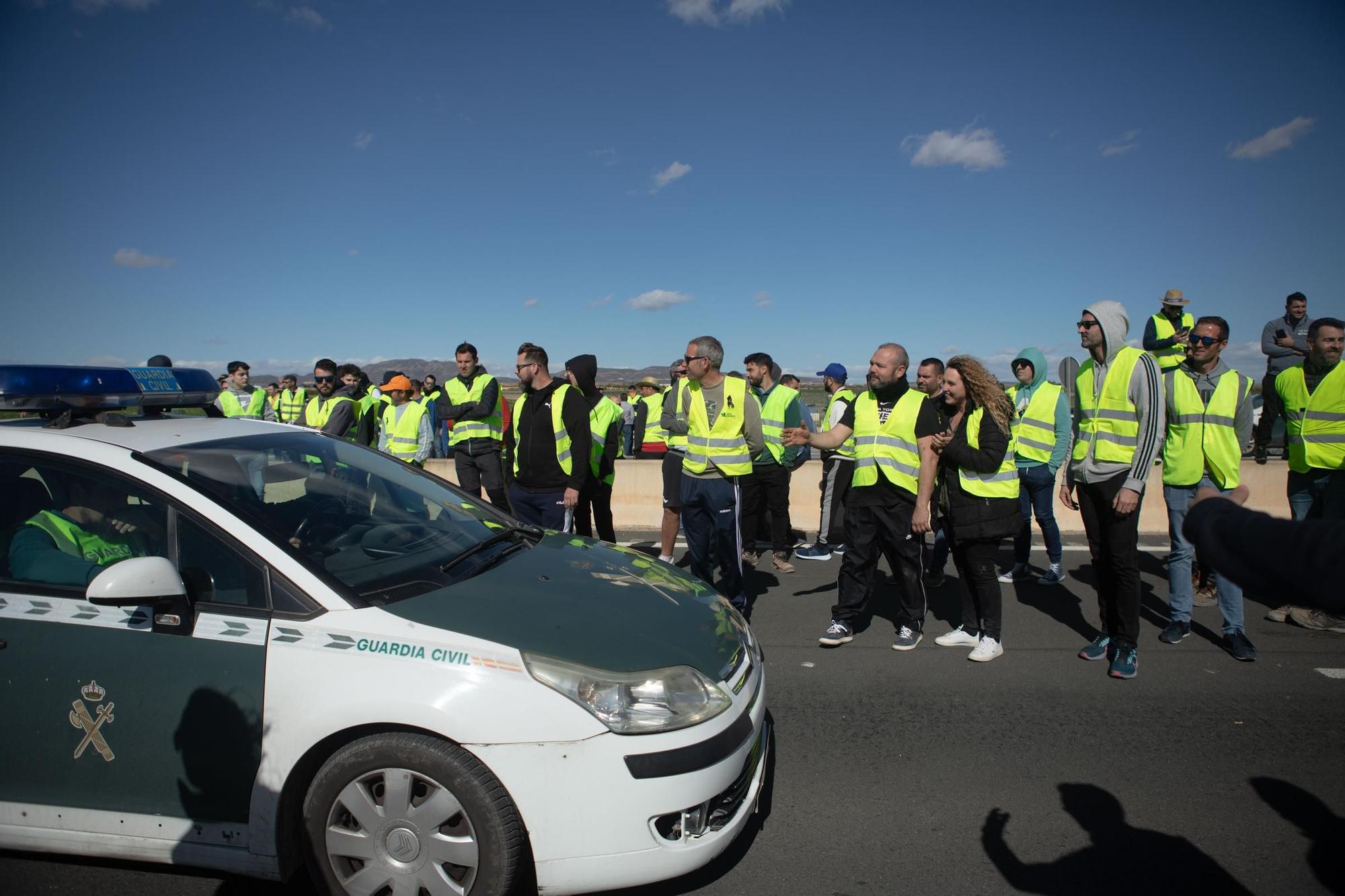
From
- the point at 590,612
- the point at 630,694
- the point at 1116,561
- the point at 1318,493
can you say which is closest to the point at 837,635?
the point at 1116,561

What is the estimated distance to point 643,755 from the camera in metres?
2.41

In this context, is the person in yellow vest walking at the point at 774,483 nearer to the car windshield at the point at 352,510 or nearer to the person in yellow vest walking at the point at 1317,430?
the person in yellow vest walking at the point at 1317,430

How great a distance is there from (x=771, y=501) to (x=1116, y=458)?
12.0 ft

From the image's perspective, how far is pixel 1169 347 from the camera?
608 centimetres

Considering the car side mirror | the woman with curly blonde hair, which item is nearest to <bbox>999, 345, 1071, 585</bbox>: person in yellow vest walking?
the woman with curly blonde hair

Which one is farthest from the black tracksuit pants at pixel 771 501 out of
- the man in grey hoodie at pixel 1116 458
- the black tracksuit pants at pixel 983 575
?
the man in grey hoodie at pixel 1116 458

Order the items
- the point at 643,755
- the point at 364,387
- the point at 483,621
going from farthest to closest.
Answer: the point at 364,387 < the point at 483,621 < the point at 643,755

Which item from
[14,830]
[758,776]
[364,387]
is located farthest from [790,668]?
[364,387]

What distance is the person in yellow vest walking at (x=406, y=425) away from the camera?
8.00 m

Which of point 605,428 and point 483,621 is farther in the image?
point 605,428

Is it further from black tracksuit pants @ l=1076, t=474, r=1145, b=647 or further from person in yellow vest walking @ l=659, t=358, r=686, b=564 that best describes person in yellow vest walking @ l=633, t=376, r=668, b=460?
black tracksuit pants @ l=1076, t=474, r=1145, b=647

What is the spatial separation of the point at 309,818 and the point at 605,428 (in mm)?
5604

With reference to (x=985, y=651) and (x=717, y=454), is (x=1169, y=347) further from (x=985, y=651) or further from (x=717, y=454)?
(x=717, y=454)

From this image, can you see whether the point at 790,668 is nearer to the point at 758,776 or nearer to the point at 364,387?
the point at 758,776
